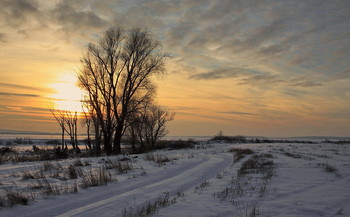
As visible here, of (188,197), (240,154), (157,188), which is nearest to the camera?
(188,197)

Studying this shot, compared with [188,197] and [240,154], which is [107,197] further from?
[240,154]

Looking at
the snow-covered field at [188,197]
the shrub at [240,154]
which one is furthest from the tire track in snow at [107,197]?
the shrub at [240,154]

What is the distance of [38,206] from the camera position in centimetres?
618

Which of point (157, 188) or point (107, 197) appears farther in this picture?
point (157, 188)

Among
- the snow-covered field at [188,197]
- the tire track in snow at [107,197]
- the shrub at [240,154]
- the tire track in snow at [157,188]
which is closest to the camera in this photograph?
the snow-covered field at [188,197]

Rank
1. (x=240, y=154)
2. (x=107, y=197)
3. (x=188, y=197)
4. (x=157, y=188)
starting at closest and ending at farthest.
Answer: (x=188, y=197) < (x=107, y=197) < (x=157, y=188) < (x=240, y=154)

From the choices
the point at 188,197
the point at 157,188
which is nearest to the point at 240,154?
the point at 157,188

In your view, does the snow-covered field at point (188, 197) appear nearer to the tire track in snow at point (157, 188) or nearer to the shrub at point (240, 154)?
the tire track in snow at point (157, 188)

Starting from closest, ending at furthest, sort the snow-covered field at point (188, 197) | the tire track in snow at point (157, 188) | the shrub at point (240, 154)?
the snow-covered field at point (188, 197), the tire track in snow at point (157, 188), the shrub at point (240, 154)

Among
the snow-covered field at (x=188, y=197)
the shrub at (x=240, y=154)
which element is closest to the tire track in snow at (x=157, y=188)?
the snow-covered field at (x=188, y=197)

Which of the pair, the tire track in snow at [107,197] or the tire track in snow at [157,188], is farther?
the tire track in snow at [157,188]

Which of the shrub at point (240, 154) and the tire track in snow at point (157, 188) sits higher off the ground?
the tire track in snow at point (157, 188)

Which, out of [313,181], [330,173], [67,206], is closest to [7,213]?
[67,206]

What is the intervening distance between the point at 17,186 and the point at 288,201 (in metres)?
7.86
